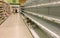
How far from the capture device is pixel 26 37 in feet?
12.3

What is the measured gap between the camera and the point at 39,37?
3393 mm

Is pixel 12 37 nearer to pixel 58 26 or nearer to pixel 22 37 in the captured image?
pixel 22 37

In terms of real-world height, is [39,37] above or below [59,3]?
below

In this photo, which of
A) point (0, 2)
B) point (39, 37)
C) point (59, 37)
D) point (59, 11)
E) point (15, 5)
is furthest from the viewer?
point (15, 5)

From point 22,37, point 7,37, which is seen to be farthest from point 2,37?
point 22,37

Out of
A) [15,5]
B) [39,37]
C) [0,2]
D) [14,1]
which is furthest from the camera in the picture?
[15,5]

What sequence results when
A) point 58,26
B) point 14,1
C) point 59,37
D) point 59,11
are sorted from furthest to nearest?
point 14,1 → point 59,11 → point 58,26 → point 59,37

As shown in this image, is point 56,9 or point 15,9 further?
point 15,9

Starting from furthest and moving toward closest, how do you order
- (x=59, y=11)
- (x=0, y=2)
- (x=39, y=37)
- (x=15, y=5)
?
(x=15, y=5) < (x=0, y=2) < (x=39, y=37) < (x=59, y=11)

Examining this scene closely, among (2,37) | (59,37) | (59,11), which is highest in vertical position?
(59,11)

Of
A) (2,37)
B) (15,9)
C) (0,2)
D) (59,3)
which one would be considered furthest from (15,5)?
(59,3)

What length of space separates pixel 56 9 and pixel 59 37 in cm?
123

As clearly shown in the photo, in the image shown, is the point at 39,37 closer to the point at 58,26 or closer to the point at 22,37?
the point at 22,37

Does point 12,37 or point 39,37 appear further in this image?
point 12,37
